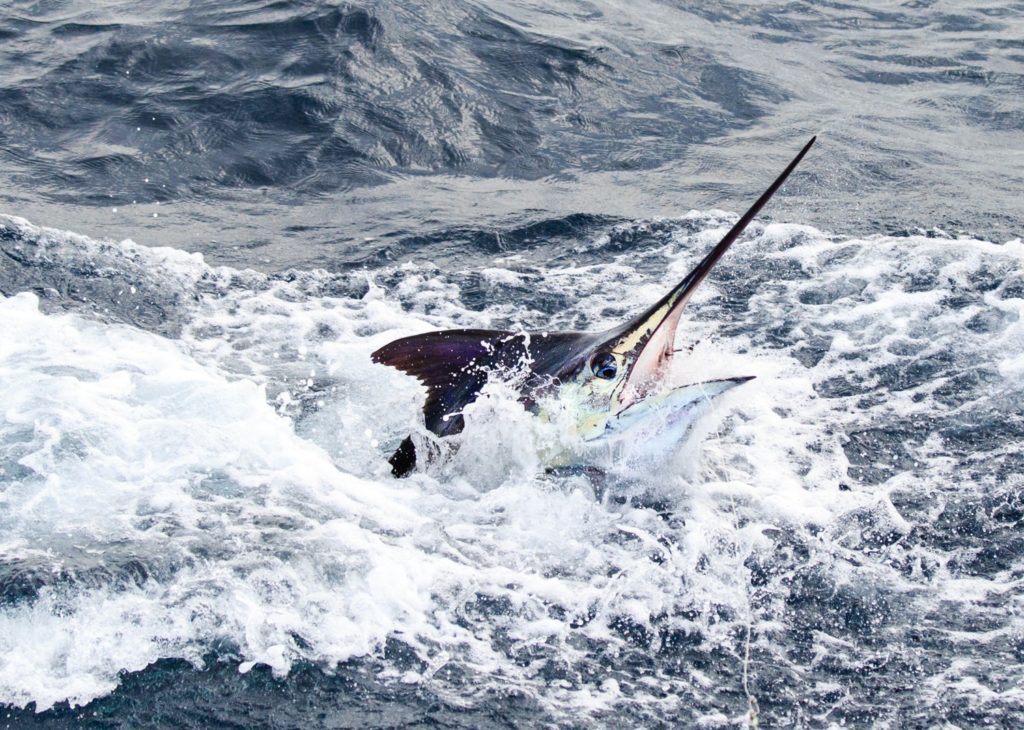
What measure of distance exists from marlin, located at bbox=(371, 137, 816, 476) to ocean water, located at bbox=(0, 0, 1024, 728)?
0.44 ft

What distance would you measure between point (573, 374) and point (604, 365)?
0.15 m

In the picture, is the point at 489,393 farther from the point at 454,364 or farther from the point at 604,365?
the point at 604,365

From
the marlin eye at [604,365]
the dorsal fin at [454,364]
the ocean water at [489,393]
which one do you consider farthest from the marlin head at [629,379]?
the dorsal fin at [454,364]

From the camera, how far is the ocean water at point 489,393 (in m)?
3.85

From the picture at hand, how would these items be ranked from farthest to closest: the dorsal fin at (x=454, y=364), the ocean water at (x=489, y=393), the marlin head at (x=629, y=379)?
the dorsal fin at (x=454, y=364) → the marlin head at (x=629, y=379) → the ocean water at (x=489, y=393)

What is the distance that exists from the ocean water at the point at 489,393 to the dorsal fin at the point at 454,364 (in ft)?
0.40

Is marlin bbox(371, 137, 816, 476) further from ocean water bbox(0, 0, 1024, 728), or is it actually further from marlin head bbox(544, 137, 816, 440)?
ocean water bbox(0, 0, 1024, 728)

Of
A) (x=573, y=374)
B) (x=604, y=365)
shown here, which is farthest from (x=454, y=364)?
(x=604, y=365)

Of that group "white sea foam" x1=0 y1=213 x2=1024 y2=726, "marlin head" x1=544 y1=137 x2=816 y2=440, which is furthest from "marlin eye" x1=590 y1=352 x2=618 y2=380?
"white sea foam" x1=0 y1=213 x2=1024 y2=726

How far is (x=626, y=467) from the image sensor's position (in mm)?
4977

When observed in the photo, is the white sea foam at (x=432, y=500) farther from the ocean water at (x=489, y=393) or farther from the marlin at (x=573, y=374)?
the marlin at (x=573, y=374)

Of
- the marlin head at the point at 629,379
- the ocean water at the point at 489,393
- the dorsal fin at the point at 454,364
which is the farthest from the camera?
the dorsal fin at the point at 454,364

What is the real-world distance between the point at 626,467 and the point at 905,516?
1101mm

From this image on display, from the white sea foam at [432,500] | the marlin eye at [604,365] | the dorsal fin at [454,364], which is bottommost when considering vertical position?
the white sea foam at [432,500]
